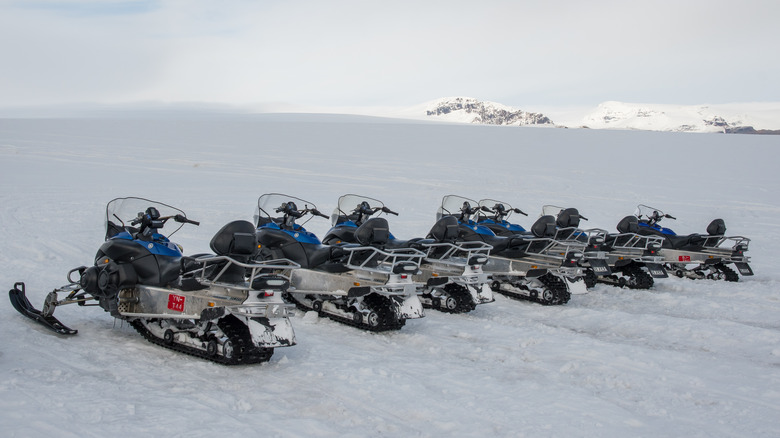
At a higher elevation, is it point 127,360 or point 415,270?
point 415,270

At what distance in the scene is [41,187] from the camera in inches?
675

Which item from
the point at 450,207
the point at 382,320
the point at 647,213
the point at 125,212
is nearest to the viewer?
the point at 125,212

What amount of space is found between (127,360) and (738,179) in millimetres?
23942

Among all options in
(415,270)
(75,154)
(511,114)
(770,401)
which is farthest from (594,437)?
(511,114)

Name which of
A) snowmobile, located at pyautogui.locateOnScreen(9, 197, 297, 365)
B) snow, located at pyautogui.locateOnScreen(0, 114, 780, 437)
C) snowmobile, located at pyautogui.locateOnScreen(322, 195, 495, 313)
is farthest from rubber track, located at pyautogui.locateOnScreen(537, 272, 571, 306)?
snowmobile, located at pyautogui.locateOnScreen(9, 197, 297, 365)

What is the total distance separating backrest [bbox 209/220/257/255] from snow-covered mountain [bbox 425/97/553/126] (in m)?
123

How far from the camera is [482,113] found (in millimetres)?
143000

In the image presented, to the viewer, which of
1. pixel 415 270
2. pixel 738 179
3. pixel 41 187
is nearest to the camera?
pixel 415 270

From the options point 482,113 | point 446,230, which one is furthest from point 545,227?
point 482,113

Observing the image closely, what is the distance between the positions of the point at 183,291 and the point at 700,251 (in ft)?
32.4

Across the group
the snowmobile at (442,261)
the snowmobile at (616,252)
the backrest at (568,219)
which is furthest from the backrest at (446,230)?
the backrest at (568,219)

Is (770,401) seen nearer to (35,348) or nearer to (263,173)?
(35,348)

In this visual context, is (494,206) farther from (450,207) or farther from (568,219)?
(568,219)

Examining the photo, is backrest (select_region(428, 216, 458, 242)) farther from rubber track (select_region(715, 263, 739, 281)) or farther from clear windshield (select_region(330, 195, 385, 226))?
rubber track (select_region(715, 263, 739, 281))
